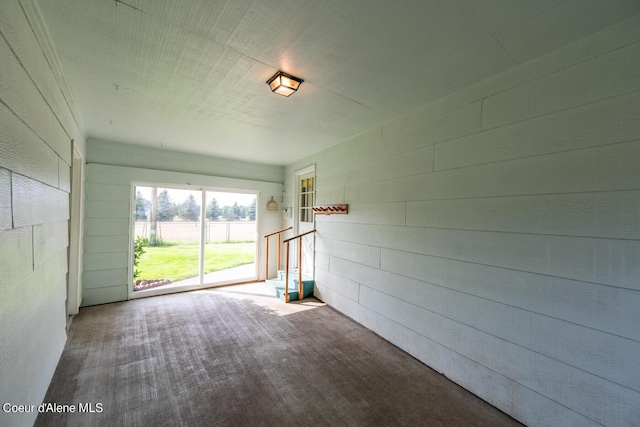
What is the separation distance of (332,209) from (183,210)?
2795 millimetres

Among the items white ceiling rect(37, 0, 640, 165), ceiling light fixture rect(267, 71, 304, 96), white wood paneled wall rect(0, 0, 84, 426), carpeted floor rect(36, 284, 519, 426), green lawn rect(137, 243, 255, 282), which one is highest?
white ceiling rect(37, 0, 640, 165)

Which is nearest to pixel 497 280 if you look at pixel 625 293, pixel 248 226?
pixel 625 293

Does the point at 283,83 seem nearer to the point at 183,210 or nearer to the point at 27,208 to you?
the point at 27,208

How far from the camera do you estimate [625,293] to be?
141cm

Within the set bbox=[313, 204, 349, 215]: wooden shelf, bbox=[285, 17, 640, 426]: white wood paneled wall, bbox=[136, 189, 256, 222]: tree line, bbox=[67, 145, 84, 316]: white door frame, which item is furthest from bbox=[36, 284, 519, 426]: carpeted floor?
bbox=[136, 189, 256, 222]: tree line

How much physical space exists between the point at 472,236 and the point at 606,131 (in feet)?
3.33

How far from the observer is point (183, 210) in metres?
4.57

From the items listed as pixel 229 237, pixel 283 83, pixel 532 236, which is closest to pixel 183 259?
pixel 229 237

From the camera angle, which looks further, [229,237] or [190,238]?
[229,237]

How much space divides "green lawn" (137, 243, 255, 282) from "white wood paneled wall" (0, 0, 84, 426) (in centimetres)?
224

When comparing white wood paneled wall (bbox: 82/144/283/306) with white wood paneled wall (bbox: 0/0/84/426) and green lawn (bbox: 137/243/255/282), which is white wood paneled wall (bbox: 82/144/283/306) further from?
white wood paneled wall (bbox: 0/0/84/426)

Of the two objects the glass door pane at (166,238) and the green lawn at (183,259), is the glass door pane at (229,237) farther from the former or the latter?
the glass door pane at (166,238)

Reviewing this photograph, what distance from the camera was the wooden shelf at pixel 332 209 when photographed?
3.62m

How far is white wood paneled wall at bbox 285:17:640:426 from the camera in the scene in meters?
1.44
